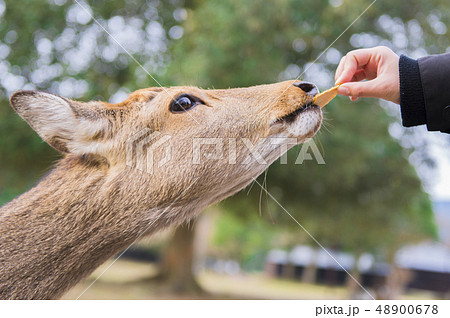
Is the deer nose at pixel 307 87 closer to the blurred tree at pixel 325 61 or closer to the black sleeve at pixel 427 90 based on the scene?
the black sleeve at pixel 427 90

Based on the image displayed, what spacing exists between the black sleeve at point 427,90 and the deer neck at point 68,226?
51.5 inches

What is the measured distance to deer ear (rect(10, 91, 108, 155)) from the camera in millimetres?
2354

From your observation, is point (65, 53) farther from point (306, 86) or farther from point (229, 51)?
point (306, 86)

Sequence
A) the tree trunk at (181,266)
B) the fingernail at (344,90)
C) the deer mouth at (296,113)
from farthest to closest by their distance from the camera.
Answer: the tree trunk at (181,266) → the deer mouth at (296,113) → the fingernail at (344,90)

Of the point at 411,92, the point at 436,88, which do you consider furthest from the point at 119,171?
the point at 436,88

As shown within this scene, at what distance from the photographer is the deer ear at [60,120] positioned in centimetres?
235

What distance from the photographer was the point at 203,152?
2.57 metres

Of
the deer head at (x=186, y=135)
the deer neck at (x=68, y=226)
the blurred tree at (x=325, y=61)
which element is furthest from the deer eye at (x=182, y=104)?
the blurred tree at (x=325, y=61)

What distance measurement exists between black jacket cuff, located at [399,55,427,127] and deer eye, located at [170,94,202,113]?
114 cm

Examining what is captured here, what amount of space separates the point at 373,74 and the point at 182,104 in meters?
1.06

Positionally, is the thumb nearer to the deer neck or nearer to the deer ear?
the deer neck

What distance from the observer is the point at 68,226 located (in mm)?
2354

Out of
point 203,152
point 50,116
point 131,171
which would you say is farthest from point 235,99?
point 50,116

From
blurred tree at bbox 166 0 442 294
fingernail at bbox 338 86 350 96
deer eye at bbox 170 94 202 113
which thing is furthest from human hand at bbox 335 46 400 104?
blurred tree at bbox 166 0 442 294
